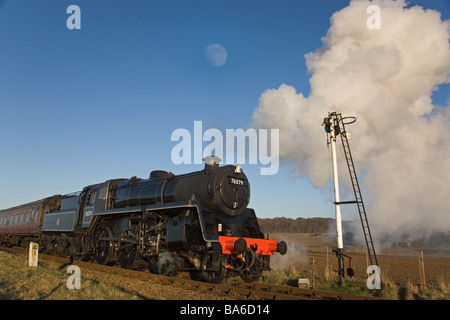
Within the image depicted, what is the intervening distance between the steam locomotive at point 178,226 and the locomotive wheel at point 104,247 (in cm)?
4

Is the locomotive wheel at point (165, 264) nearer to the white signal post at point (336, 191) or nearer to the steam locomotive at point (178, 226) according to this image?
the steam locomotive at point (178, 226)

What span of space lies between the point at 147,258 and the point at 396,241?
32.4 meters

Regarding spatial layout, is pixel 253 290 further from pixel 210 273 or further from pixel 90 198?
pixel 90 198

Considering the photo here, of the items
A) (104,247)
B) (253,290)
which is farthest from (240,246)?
(104,247)

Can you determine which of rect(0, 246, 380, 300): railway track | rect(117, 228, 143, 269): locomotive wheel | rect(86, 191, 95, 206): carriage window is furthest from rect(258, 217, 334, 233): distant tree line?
rect(0, 246, 380, 300): railway track

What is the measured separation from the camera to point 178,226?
32.6 ft

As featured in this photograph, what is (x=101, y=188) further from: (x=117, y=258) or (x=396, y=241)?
(x=396, y=241)

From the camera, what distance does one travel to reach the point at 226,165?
11.0m

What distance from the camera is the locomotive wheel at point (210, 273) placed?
9227 millimetres

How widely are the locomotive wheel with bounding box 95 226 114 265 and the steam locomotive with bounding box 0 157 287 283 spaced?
0.04 meters

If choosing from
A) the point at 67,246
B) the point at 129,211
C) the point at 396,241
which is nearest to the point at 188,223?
the point at 129,211

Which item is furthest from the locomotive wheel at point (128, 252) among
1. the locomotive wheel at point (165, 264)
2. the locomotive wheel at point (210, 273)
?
the locomotive wheel at point (210, 273)

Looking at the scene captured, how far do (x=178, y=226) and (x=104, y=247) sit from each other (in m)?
5.24
